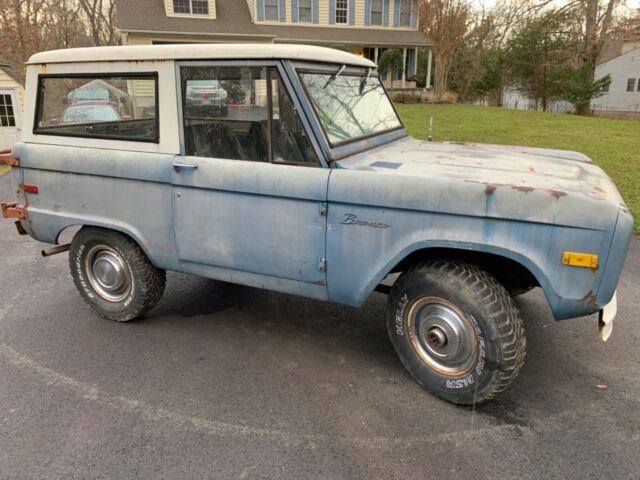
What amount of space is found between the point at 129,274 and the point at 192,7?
76.9ft

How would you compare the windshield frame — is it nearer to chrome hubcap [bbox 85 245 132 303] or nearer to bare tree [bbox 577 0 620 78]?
chrome hubcap [bbox 85 245 132 303]

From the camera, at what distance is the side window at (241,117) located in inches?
122

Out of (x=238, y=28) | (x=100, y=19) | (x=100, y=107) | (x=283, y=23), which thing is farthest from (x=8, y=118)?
(x=100, y=19)

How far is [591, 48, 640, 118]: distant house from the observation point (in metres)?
35.1

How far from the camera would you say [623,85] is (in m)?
35.8

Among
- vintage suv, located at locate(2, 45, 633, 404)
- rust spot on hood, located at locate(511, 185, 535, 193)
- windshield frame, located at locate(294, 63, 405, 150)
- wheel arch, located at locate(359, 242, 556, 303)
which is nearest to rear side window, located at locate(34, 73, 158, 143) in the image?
vintage suv, located at locate(2, 45, 633, 404)

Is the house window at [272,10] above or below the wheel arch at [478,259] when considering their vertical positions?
above

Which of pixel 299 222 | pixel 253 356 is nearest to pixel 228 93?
pixel 299 222

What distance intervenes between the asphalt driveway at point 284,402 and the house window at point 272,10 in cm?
2455

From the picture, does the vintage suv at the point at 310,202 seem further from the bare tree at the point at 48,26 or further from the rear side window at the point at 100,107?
the bare tree at the point at 48,26

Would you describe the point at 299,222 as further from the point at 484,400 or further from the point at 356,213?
the point at 484,400

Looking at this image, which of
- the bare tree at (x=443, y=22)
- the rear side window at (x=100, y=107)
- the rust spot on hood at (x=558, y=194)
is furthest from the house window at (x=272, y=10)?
the rust spot on hood at (x=558, y=194)

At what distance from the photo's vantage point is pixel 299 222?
3100mm

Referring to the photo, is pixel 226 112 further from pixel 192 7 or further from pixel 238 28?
pixel 192 7
